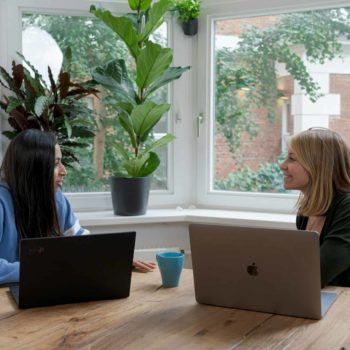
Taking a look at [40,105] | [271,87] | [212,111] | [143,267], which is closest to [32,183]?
[143,267]

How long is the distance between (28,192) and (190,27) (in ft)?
5.63

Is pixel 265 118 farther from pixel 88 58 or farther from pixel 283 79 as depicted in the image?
pixel 88 58

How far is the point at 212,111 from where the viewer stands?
3521 millimetres

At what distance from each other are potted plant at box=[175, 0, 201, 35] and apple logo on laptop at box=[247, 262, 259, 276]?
222 cm

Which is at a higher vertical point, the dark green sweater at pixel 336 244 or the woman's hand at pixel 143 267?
the dark green sweater at pixel 336 244

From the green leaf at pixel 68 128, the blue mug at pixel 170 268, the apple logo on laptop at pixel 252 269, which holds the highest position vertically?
the green leaf at pixel 68 128

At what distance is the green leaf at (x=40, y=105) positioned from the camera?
9.03 ft

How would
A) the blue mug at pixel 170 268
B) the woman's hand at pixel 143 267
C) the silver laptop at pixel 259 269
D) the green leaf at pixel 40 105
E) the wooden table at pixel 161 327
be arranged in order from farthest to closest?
the green leaf at pixel 40 105
the woman's hand at pixel 143 267
the blue mug at pixel 170 268
the silver laptop at pixel 259 269
the wooden table at pixel 161 327

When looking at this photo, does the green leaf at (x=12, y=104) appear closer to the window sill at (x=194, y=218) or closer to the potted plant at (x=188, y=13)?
the window sill at (x=194, y=218)

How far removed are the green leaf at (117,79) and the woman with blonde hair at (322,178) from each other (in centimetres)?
123

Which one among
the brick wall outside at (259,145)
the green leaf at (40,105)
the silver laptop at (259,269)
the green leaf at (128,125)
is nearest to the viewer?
the silver laptop at (259,269)

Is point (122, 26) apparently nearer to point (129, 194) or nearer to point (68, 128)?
point (68, 128)

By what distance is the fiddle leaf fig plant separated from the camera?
3010 millimetres

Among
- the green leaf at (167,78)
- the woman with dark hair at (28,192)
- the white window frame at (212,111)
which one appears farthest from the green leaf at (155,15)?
the woman with dark hair at (28,192)
